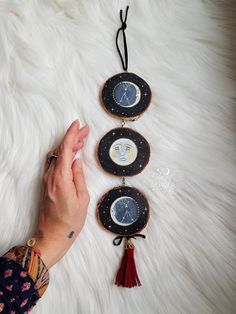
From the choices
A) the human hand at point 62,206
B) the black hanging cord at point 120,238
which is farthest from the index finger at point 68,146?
the black hanging cord at point 120,238

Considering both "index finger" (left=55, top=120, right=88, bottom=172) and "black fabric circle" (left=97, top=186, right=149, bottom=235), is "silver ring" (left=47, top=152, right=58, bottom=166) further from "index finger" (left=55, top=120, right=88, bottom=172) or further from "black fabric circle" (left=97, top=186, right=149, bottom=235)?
"black fabric circle" (left=97, top=186, right=149, bottom=235)

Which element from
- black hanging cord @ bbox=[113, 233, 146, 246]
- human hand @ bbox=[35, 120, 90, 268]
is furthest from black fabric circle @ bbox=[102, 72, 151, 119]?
black hanging cord @ bbox=[113, 233, 146, 246]

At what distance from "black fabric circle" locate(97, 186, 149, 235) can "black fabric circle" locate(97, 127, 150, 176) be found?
0.04m

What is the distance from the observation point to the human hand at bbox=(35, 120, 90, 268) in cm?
69

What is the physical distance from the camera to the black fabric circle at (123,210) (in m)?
0.72

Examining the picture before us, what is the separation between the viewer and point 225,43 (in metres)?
0.78

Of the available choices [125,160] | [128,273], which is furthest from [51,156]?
[128,273]

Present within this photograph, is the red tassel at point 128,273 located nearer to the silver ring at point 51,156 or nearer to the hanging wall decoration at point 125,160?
the hanging wall decoration at point 125,160

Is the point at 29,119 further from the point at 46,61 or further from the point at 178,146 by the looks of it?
the point at 178,146

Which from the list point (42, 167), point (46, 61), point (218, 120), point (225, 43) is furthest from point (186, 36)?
point (42, 167)

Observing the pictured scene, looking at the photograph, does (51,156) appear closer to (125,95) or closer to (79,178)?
(79,178)

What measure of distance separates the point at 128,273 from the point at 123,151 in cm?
23

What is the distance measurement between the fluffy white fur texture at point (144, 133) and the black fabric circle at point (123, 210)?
0.05 feet

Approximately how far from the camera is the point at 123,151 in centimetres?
76
